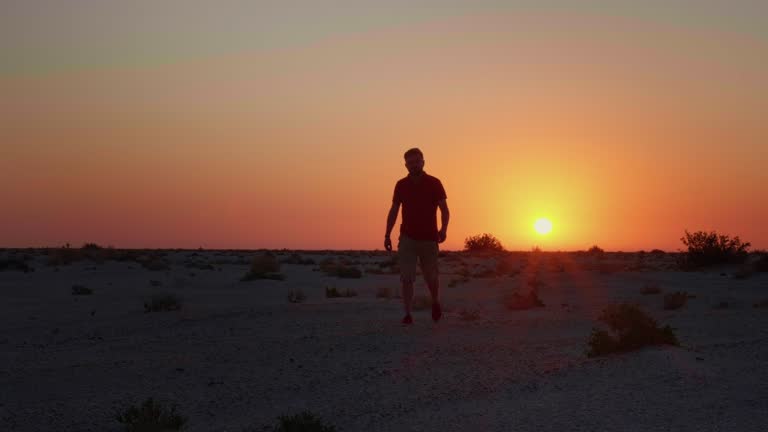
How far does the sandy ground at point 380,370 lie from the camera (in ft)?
21.2

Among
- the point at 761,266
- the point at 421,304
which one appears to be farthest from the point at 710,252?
the point at 421,304

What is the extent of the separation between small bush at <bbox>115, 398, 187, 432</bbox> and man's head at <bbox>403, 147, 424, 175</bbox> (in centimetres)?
557

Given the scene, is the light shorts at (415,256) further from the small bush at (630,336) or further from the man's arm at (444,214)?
the small bush at (630,336)

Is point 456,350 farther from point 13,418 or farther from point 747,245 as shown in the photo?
point 747,245

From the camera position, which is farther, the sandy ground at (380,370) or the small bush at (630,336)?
the small bush at (630,336)

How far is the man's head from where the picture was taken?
11.7m

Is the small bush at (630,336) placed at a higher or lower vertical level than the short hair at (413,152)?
lower

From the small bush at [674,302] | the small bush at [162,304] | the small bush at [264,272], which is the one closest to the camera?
the small bush at [674,302]

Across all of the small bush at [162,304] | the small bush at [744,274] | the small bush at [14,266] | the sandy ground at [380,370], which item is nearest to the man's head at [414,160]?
the sandy ground at [380,370]

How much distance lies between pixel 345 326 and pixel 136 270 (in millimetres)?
23391

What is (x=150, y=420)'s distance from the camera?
22.4ft

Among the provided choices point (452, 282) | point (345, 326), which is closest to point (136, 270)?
point (452, 282)

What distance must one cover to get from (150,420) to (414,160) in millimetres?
5978

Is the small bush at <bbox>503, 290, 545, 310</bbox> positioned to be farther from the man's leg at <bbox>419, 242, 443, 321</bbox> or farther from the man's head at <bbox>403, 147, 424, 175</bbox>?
the man's head at <bbox>403, 147, 424, 175</bbox>
